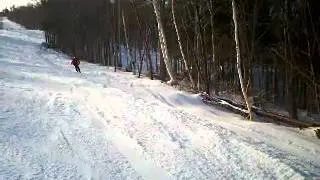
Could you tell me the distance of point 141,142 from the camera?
13.8 meters

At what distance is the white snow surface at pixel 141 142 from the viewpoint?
11.5m

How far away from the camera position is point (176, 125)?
15953mm

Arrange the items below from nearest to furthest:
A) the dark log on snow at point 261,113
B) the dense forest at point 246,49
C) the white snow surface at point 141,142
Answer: the white snow surface at point 141,142 → the dark log on snow at point 261,113 → the dense forest at point 246,49

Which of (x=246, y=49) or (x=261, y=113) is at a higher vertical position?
(x=246, y=49)

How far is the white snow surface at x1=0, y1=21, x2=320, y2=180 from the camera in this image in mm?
11469

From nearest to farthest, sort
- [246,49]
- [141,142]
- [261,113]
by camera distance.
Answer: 1. [141,142]
2. [261,113]
3. [246,49]

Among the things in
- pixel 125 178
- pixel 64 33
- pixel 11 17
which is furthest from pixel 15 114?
pixel 11 17

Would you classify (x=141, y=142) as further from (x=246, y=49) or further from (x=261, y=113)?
(x=246, y=49)

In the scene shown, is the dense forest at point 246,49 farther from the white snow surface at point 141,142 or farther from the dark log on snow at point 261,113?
the white snow surface at point 141,142

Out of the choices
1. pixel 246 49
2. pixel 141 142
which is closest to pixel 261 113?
pixel 246 49

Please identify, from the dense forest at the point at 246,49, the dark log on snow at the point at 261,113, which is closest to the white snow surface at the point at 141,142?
the dark log on snow at the point at 261,113

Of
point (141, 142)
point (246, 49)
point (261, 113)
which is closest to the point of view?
point (141, 142)

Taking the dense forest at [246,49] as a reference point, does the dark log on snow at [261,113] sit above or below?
below

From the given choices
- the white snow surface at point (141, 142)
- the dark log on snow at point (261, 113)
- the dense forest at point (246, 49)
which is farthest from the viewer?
the dense forest at point (246, 49)
